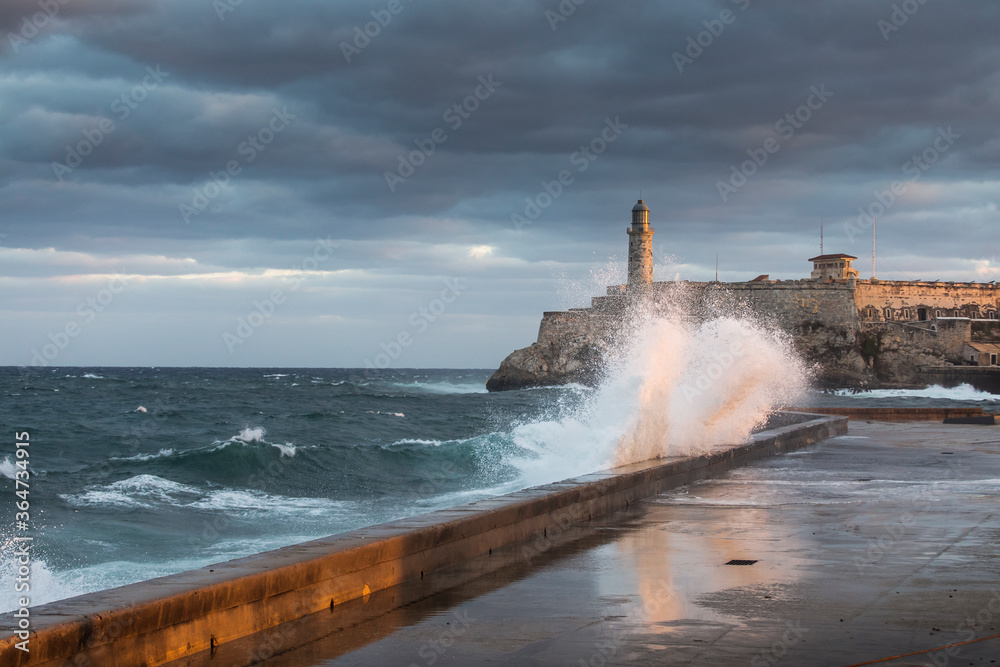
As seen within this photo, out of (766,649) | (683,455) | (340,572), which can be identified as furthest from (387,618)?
(683,455)

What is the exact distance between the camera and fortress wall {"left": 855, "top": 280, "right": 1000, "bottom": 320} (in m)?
67.5

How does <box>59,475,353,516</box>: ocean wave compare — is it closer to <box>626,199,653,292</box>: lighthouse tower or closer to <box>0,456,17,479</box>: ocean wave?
<box>0,456,17,479</box>: ocean wave

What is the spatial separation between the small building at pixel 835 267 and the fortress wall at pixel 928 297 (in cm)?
1039

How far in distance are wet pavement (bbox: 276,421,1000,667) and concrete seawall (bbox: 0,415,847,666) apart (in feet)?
0.94

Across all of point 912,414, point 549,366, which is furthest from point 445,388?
point 912,414

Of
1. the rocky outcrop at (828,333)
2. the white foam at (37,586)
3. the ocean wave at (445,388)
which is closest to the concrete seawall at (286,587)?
the white foam at (37,586)

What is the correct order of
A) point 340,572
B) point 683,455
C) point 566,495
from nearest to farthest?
point 340,572 < point 566,495 < point 683,455

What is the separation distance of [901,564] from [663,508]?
2.64 metres

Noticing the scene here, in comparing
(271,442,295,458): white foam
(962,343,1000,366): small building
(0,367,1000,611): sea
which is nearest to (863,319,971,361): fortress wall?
(962,343,1000,366): small building

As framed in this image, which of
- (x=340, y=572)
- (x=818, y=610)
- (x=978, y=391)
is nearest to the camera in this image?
(x=818, y=610)

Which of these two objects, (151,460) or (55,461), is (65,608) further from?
(55,461)

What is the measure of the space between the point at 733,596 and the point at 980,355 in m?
65.2

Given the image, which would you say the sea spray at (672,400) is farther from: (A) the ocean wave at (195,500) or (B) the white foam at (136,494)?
(B) the white foam at (136,494)

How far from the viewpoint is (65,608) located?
11.6 feet
